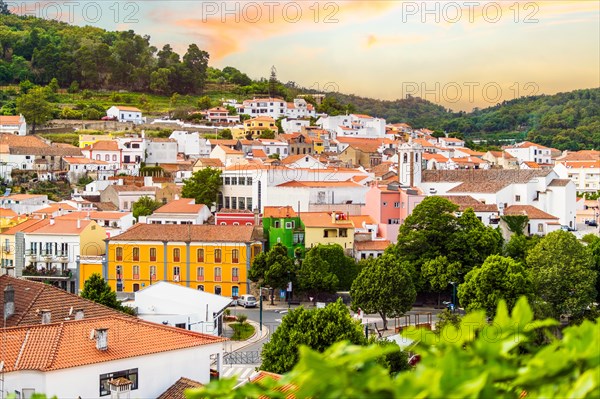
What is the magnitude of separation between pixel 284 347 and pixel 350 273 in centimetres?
1327

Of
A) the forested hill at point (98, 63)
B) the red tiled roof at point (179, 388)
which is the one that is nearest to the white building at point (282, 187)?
the red tiled roof at point (179, 388)

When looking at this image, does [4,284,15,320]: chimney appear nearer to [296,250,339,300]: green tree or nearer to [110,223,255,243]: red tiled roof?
[296,250,339,300]: green tree

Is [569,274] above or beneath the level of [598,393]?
beneath

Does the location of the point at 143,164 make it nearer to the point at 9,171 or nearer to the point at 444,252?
the point at 9,171

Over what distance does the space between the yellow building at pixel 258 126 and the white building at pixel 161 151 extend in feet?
30.2

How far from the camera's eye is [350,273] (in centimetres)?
2975

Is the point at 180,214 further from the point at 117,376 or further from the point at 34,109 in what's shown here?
the point at 34,109

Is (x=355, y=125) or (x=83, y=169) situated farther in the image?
(x=355, y=125)

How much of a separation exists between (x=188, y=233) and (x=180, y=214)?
12.8 ft

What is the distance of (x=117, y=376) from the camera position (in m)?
12.4

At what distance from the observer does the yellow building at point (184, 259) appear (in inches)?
1187

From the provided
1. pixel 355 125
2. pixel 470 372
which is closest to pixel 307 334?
pixel 470 372

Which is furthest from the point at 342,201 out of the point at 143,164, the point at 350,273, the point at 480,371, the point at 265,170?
the point at 480,371

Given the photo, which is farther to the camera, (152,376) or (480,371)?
(152,376)
